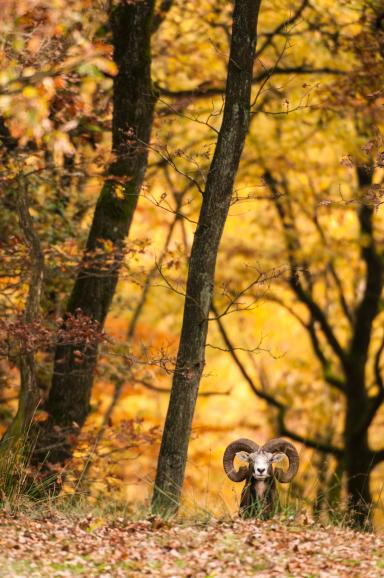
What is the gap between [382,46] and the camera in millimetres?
13727

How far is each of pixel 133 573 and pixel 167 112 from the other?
8807mm

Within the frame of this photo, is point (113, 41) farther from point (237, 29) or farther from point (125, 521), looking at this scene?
point (125, 521)

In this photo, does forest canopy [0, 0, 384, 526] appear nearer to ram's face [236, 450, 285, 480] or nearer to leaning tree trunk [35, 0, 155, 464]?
leaning tree trunk [35, 0, 155, 464]

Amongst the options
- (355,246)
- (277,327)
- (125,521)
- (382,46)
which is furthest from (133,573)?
(277,327)

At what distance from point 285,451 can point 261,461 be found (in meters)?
0.31

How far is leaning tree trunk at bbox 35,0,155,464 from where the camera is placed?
11.4m

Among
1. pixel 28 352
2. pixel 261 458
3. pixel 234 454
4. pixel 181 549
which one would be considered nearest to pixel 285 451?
pixel 261 458

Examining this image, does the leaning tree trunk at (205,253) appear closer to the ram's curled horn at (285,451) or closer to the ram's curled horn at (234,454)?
the ram's curled horn at (234,454)

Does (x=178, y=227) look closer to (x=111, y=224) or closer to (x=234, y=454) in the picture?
(x=111, y=224)

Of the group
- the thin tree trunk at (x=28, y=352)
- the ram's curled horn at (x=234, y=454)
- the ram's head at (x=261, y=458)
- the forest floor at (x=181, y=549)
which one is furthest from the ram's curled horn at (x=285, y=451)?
the thin tree trunk at (x=28, y=352)

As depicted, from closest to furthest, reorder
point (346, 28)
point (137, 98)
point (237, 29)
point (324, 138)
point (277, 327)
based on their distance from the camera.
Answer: point (237, 29) < point (137, 98) < point (346, 28) < point (324, 138) < point (277, 327)

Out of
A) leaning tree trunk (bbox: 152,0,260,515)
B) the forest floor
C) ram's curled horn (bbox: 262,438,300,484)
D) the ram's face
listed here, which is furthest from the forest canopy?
the forest floor

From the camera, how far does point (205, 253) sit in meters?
8.92

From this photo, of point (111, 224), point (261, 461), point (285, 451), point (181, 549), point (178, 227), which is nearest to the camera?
point (181, 549)
